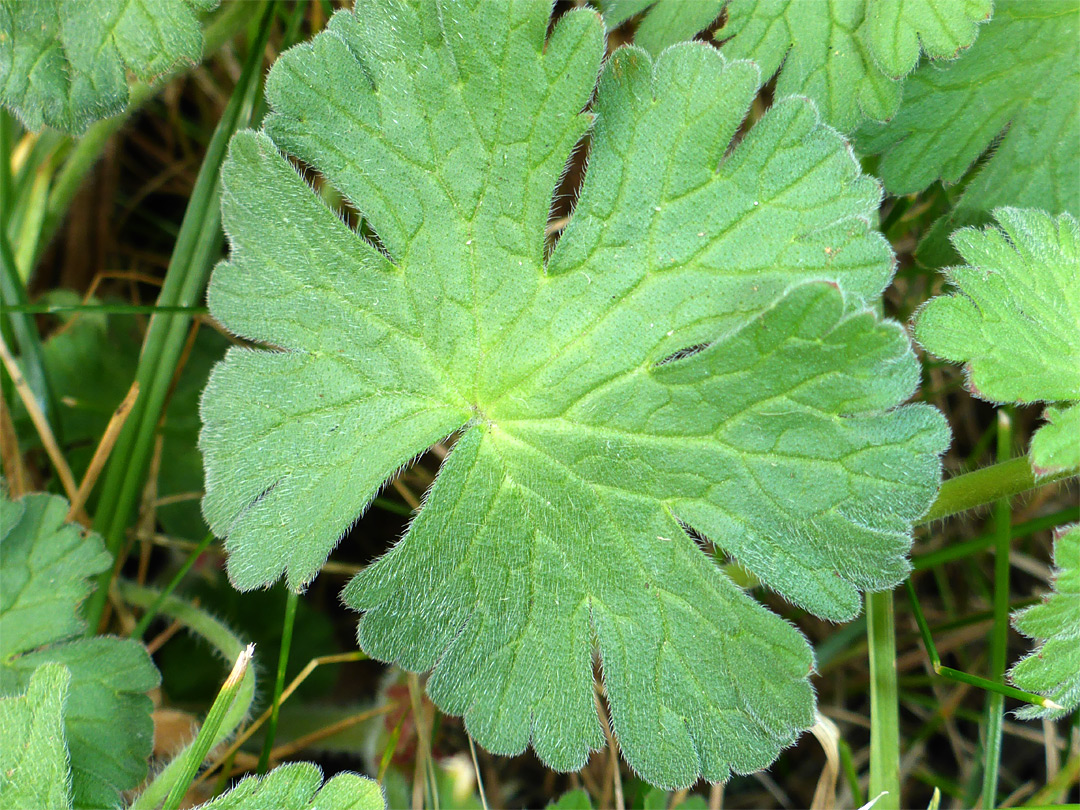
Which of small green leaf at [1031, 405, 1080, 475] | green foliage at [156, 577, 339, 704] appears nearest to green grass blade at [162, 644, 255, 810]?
green foliage at [156, 577, 339, 704]

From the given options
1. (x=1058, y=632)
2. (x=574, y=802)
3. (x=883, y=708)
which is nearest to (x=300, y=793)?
(x=574, y=802)

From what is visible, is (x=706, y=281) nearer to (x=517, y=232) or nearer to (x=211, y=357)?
(x=517, y=232)

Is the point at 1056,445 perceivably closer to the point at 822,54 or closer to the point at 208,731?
the point at 822,54

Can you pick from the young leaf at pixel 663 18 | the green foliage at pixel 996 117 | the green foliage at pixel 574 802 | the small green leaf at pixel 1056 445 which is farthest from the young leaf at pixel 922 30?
the green foliage at pixel 574 802

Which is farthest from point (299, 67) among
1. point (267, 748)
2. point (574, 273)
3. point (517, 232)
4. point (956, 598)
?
point (956, 598)

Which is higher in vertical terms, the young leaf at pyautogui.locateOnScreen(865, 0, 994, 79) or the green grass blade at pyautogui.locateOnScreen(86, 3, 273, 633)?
the young leaf at pyautogui.locateOnScreen(865, 0, 994, 79)

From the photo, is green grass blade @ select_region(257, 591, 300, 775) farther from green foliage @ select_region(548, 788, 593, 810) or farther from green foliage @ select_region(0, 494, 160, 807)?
green foliage @ select_region(548, 788, 593, 810)
